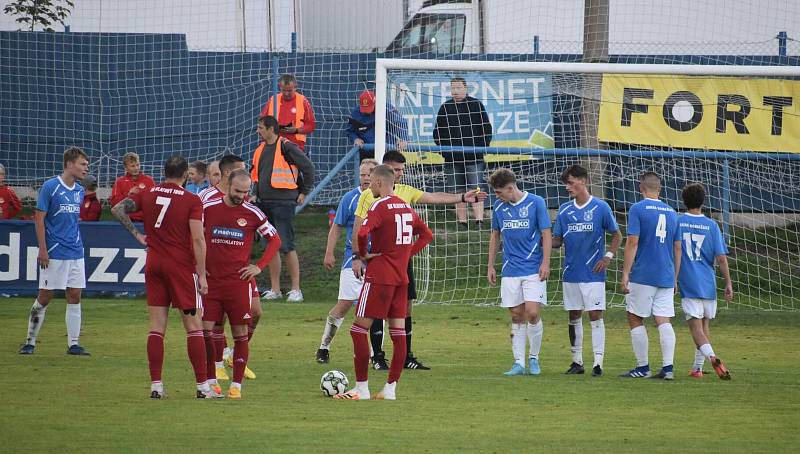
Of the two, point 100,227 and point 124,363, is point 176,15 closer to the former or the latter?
point 100,227

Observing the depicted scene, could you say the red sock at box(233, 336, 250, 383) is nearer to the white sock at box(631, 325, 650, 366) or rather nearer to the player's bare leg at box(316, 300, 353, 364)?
the player's bare leg at box(316, 300, 353, 364)

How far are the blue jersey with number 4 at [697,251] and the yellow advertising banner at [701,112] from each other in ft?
19.9

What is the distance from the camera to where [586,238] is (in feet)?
36.2

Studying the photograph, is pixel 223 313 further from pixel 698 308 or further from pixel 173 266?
pixel 698 308

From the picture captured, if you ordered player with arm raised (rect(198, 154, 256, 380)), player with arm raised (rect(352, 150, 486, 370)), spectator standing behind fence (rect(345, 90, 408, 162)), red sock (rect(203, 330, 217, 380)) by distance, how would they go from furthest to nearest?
1. spectator standing behind fence (rect(345, 90, 408, 162))
2. player with arm raised (rect(352, 150, 486, 370))
3. player with arm raised (rect(198, 154, 256, 380))
4. red sock (rect(203, 330, 217, 380))

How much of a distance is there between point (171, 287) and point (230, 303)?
0.52 meters

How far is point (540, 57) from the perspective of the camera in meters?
20.8

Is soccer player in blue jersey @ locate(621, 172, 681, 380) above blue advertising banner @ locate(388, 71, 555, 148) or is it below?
below

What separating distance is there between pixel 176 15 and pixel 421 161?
7.39 meters

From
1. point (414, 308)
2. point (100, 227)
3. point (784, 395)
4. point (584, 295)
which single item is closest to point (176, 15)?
point (100, 227)

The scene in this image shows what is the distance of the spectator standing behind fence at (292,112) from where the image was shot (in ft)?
58.5

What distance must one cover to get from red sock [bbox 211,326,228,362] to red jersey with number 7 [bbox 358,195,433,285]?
1442 millimetres

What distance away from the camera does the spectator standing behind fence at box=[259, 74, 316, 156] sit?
1783 cm

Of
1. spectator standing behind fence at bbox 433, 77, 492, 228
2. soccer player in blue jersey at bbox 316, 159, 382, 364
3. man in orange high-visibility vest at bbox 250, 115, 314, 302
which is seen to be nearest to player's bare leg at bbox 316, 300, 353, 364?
soccer player in blue jersey at bbox 316, 159, 382, 364
